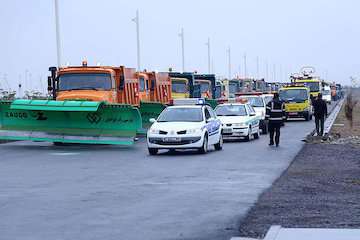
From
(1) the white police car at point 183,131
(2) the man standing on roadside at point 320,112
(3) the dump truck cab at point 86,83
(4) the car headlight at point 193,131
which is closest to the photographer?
(1) the white police car at point 183,131

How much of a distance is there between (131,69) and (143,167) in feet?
42.0

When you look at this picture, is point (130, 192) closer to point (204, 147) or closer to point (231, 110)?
point (204, 147)

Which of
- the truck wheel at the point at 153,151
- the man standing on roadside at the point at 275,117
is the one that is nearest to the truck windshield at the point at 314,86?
the man standing on roadside at the point at 275,117

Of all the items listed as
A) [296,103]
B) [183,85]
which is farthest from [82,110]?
[296,103]

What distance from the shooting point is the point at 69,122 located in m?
27.8

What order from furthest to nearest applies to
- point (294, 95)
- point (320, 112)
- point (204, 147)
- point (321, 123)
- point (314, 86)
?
1. point (314, 86)
2. point (294, 95)
3. point (321, 123)
4. point (320, 112)
5. point (204, 147)

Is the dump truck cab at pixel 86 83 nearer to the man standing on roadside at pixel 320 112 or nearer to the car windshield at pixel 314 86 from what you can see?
the man standing on roadside at pixel 320 112

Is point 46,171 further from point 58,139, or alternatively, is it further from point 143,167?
point 58,139

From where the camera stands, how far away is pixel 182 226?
418 inches

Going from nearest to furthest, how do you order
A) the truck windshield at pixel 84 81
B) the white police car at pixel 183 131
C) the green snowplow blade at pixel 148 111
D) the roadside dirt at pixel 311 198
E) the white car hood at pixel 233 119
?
the roadside dirt at pixel 311 198
the white police car at pixel 183 131
the truck windshield at pixel 84 81
the white car hood at pixel 233 119
the green snowplow blade at pixel 148 111

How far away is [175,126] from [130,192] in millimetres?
9897

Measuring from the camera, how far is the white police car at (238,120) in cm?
3081

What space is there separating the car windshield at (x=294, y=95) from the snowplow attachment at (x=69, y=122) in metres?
25.3

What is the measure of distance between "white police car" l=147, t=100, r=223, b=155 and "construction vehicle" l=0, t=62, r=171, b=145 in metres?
1.84
